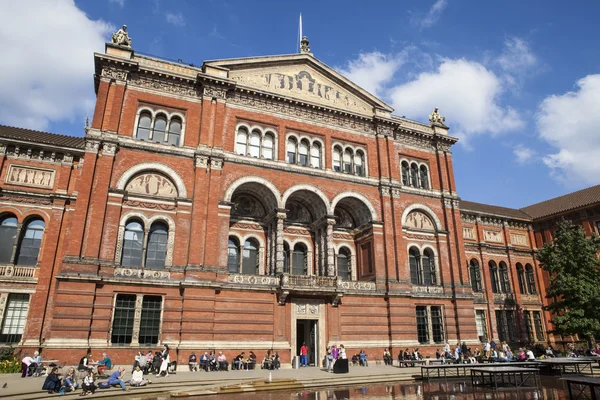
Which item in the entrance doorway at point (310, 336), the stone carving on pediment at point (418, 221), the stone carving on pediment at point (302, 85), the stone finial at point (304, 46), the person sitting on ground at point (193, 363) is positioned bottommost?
the person sitting on ground at point (193, 363)

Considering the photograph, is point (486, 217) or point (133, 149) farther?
point (486, 217)

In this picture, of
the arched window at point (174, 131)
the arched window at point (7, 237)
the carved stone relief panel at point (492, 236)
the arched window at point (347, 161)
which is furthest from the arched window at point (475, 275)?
the arched window at point (7, 237)

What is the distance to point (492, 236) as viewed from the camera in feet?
137

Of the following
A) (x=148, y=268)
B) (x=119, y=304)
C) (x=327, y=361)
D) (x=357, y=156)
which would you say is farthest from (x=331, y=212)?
(x=119, y=304)

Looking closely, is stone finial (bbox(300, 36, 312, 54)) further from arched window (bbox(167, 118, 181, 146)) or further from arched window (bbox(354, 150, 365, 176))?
arched window (bbox(167, 118, 181, 146))

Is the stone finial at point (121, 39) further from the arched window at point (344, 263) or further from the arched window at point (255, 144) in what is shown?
the arched window at point (344, 263)

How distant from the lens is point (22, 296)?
23.9 meters

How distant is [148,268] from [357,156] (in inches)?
727

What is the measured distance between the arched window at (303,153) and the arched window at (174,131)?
29.8 ft

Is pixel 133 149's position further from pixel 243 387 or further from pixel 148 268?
pixel 243 387

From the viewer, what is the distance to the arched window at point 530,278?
42.5 m

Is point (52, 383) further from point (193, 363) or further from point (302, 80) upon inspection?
point (302, 80)

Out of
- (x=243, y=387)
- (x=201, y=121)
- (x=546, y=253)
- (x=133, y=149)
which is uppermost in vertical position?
(x=201, y=121)

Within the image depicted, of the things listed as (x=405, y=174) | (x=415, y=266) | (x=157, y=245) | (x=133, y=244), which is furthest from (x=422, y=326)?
(x=133, y=244)
